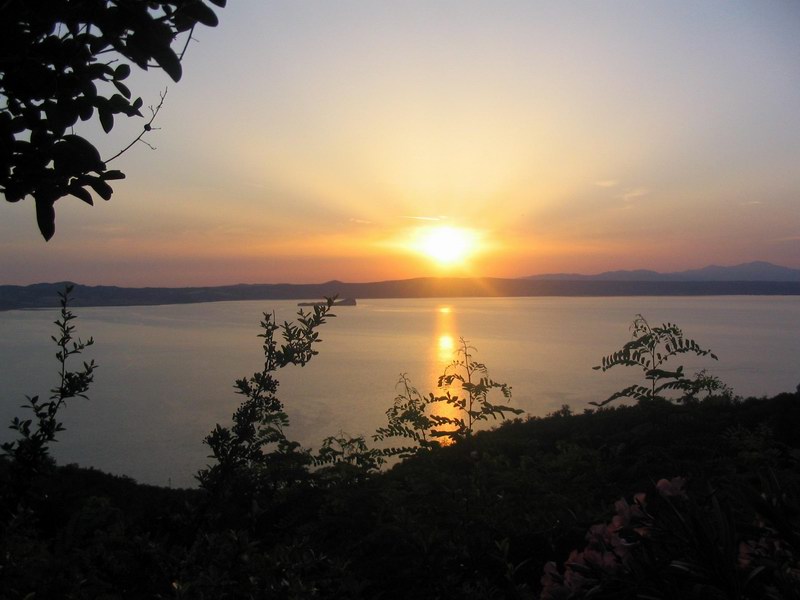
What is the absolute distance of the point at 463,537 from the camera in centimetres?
367

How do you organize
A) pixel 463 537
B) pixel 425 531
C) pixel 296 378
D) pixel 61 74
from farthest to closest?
1. pixel 296 378
2. pixel 463 537
3. pixel 425 531
4. pixel 61 74

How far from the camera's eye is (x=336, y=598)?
103 inches

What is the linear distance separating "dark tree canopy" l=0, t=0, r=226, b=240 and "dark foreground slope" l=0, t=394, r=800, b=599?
59.0 inches

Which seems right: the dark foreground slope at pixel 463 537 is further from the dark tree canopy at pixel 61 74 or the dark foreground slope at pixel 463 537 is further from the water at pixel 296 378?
the water at pixel 296 378

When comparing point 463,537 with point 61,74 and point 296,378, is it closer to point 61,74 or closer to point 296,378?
point 61,74

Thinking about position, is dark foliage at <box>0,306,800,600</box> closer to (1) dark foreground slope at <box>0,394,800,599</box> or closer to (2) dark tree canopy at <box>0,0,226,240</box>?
(1) dark foreground slope at <box>0,394,800,599</box>

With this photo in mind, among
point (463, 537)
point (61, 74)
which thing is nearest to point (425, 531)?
point (463, 537)

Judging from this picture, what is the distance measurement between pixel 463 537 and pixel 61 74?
10.3 ft

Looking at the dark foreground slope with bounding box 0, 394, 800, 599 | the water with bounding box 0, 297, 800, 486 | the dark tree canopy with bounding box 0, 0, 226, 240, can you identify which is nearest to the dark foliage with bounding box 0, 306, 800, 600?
the dark foreground slope with bounding box 0, 394, 800, 599

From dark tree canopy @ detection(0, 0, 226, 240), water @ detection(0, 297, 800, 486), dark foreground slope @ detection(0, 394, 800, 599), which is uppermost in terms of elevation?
dark tree canopy @ detection(0, 0, 226, 240)

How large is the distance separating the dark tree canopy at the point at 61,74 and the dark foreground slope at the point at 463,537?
1499 millimetres

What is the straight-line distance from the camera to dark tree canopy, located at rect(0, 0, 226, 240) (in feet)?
5.05

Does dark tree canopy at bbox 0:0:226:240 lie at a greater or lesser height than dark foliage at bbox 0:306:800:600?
greater

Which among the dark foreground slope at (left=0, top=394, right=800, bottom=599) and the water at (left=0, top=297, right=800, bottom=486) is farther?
the water at (left=0, top=297, right=800, bottom=486)
